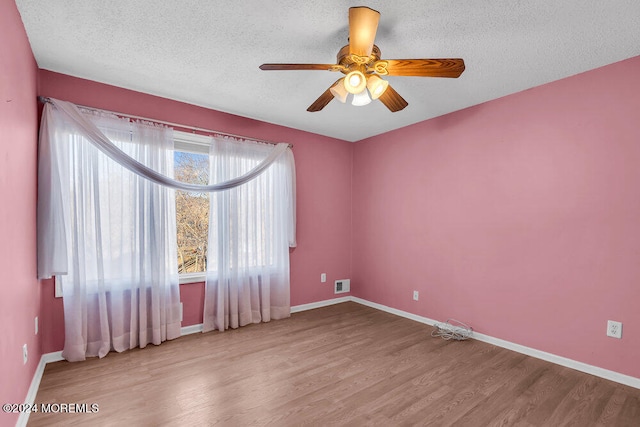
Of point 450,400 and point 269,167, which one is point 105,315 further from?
point 450,400

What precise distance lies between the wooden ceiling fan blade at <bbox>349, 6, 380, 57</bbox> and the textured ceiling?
23 cm

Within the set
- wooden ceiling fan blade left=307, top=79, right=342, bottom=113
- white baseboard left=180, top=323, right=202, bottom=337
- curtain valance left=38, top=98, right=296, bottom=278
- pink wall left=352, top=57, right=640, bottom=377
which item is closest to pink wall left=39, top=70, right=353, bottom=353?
white baseboard left=180, top=323, right=202, bottom=337

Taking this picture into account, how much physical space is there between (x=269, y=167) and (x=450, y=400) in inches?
115

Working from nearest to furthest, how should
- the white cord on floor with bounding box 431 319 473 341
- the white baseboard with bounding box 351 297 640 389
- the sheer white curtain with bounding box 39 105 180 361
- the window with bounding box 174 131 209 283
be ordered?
the white baseboard with bounding box 351 297 640 389
the sheer white curtain with bounding box 39 105 180 361
the white cord on floor with bounding box 431 319 473 341
the window with bounding box 174 131 209 283

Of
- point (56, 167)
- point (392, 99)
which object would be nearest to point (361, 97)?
point (392, 99)

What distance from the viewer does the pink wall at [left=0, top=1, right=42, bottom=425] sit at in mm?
1476

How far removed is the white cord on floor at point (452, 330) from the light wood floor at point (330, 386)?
14 centimetres

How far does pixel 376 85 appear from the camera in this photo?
194 cm

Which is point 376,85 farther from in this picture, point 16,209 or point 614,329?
point 614,329

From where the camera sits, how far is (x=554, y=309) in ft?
8.65

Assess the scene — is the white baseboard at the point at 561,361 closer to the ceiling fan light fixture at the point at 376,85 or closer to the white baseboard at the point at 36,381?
the ceiling fan light fixture at the point at 376,85

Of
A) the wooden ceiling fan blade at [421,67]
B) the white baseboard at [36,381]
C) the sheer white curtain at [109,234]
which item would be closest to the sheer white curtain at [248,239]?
the sheer white curtain at [109,234]

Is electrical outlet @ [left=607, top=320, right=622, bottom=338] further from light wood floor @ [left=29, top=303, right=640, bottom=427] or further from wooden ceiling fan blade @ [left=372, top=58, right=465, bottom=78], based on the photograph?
wooden ceiling fan blade @ [left=372, top=58, right=465, bottom=78]

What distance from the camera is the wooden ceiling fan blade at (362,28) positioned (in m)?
1.53
